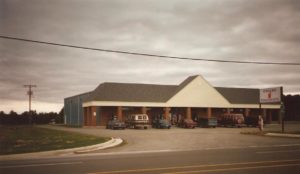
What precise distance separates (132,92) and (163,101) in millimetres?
5387

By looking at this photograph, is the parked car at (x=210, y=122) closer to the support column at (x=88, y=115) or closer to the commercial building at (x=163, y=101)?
the commercial building at (x=163, y=101)

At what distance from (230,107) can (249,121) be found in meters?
13.4

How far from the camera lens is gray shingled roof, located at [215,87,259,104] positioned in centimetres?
7000

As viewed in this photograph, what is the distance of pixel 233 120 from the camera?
5344cm

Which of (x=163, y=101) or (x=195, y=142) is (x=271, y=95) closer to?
(x=163, y=101)

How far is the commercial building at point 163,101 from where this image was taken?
60.9 meters

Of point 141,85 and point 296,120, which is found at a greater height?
point 141,85

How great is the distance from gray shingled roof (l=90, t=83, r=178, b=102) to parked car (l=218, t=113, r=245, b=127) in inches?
462

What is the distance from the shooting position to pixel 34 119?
9925 centimetres

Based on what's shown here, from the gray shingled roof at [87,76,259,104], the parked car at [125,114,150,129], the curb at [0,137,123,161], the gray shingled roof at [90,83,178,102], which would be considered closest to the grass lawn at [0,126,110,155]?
the curb at [0,137,123,161]

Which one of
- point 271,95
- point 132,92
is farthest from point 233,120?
point 132,92

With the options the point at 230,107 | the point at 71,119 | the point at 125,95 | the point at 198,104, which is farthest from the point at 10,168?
the point at 71,119

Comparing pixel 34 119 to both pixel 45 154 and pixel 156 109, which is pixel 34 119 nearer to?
pixel 156 109

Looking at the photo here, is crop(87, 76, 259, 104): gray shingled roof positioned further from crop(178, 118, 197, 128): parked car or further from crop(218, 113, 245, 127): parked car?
crop(218, 113, 245, 127): parked car
